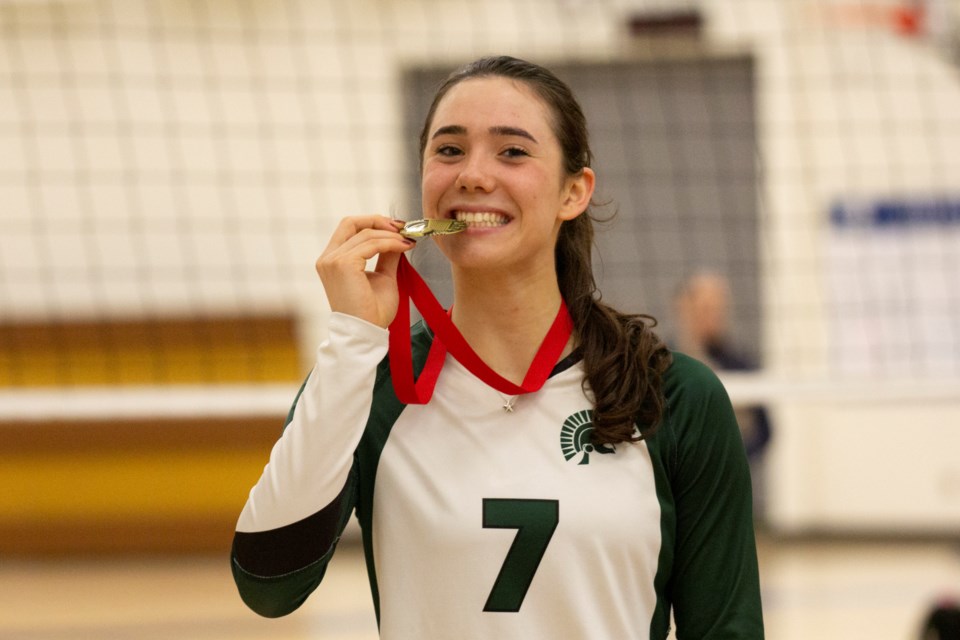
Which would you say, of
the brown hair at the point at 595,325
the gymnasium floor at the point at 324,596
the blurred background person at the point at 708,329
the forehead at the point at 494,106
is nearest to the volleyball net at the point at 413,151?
the gymnasium floor at the point at 324,596

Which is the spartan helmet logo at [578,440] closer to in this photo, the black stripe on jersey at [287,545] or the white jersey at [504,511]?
the white jersey at [504,511]

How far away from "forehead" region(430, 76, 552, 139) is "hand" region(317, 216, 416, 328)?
0.15 m

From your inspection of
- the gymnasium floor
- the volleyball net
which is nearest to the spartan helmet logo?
the gymnasium floor

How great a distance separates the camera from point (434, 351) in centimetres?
158

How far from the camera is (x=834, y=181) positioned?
297 inches

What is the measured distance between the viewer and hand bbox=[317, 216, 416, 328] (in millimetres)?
1449

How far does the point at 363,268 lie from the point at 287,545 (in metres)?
0.33

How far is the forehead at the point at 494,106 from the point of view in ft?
4.94

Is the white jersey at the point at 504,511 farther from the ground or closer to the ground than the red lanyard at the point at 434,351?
closer to the ground

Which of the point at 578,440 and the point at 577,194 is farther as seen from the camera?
the point at 577,194

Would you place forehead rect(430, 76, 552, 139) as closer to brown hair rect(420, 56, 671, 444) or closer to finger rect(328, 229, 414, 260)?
brown hair rect(420, 56, 671, 444)

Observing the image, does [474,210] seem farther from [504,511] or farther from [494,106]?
[504,511]

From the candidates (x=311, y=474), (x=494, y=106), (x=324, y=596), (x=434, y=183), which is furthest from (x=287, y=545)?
(x=324, y=596)

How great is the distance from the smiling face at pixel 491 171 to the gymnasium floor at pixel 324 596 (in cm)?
390
